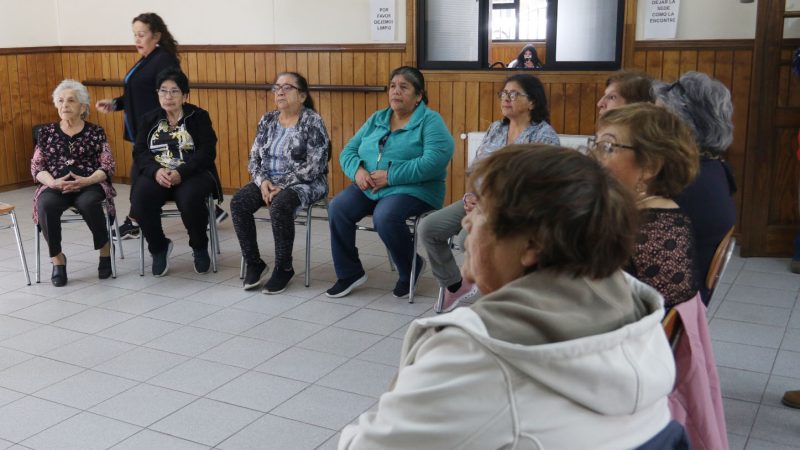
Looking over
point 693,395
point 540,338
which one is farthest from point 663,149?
point 540,338

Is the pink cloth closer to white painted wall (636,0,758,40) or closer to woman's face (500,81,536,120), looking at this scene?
woman's face (500,81,536,120)

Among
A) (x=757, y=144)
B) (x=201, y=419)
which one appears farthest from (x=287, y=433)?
(x=757, y=144)

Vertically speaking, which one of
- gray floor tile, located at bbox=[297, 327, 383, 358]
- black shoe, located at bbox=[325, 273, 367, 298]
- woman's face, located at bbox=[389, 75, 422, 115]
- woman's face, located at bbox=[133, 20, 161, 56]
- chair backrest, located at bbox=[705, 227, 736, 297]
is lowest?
gray floor tile, located at bbox=[297, 327, 383, 358]

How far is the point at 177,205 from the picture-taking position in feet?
15.1

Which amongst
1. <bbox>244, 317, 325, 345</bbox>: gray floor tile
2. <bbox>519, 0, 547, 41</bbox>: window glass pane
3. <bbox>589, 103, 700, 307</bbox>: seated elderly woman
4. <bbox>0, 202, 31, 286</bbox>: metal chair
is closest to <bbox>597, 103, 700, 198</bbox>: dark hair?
<bbox>589, 103, 700, 307</bbox>: seated elderly woman

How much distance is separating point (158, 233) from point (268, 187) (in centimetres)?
72

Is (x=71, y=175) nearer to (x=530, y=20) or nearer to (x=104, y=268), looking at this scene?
(x=104, y=268)

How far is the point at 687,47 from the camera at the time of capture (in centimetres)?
507

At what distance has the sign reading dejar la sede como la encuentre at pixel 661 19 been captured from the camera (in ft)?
16.6

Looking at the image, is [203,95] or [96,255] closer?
[96,255]

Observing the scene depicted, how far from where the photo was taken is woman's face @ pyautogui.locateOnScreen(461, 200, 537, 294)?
119 cm

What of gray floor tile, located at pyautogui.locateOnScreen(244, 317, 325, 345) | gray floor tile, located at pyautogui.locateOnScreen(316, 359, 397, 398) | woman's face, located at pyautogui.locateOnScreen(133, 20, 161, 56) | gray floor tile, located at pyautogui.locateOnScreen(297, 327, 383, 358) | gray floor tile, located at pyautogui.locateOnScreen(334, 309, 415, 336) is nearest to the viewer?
gray floor tile, located at pyautogui.locateOnScreen(316, 359, 397, 398)

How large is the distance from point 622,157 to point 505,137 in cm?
188

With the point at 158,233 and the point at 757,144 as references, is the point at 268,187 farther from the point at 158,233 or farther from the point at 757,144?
the point at 757,144
